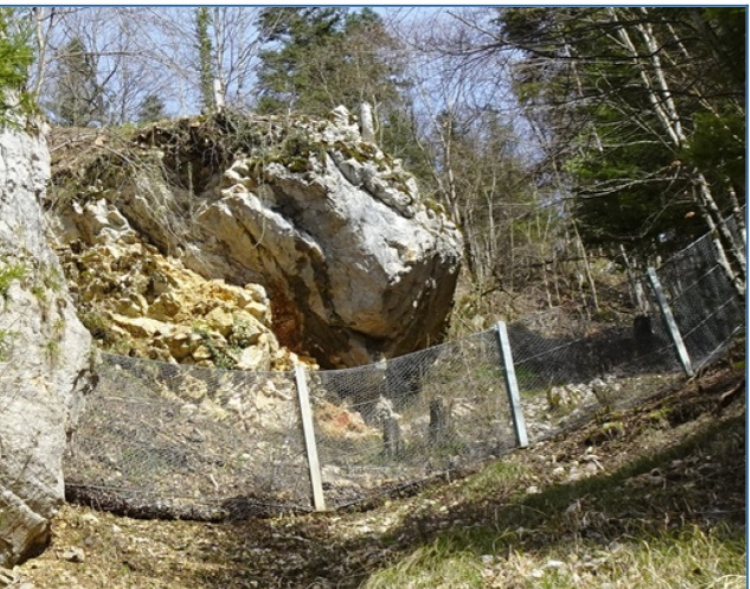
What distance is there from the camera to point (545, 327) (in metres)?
8.85

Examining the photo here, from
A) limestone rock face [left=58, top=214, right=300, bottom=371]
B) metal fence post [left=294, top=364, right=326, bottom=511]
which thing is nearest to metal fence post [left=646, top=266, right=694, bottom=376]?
metal fence post [left=294, top=364, right=326, bottom=511]

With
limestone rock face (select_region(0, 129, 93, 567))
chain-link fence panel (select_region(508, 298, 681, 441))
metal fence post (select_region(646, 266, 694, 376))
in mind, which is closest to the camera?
limestone rock face (select_region(0, 129, 93, 567))

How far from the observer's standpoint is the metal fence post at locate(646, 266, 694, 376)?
8.62 m

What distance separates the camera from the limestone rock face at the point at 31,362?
431 centimetres

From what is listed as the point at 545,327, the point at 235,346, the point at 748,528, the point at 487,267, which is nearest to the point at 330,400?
the point at 235,346

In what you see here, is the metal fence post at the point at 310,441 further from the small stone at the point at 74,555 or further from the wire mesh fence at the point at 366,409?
the small stone at the point at 74,555

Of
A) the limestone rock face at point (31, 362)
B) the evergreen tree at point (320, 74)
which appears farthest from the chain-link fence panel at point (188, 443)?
the evergreen tree at point (320, 74)

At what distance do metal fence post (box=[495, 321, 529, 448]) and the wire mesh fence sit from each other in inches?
2.0

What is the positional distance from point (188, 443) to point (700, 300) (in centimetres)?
600

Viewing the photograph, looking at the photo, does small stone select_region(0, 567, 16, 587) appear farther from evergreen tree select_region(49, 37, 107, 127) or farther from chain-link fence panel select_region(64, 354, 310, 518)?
evergreen tree select_region(49, 37, 107, 127)

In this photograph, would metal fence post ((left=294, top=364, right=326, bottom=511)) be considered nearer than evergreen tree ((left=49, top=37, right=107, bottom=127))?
Yes

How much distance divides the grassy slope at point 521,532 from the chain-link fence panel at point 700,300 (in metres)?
1.14

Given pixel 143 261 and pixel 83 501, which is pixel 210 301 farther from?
pixel 83 501

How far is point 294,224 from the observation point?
10.2 m
